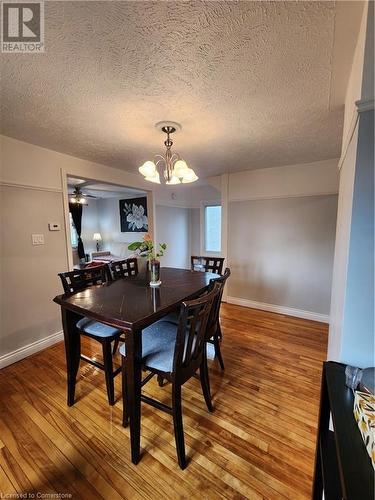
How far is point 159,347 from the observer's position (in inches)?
54.4

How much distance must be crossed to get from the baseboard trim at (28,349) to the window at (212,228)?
3205 mm

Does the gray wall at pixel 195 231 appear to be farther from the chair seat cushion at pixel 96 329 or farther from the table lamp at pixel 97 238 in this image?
the chair seat cushion at pixel 96 329

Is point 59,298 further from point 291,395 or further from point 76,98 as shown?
point 291,395

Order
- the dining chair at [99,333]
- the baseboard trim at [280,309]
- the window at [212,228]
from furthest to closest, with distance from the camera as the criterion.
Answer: the window at [212,228] < the baseboard trim at [280,309] < the dining chair at [99,333]

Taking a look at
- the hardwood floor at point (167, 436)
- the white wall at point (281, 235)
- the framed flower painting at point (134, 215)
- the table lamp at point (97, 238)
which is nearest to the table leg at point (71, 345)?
the hardwood floor at point (167, 436)

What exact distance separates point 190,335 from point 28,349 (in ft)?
7.02

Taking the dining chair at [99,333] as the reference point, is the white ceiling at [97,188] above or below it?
above

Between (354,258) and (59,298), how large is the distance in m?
1.78

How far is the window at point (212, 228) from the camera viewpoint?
15.5ft

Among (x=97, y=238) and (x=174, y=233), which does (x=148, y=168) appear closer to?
(x=174, y=233)

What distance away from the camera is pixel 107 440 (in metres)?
1.38

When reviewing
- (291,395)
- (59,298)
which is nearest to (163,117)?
(59,298)

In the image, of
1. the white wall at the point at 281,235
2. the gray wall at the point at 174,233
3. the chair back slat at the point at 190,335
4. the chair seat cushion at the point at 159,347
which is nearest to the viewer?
the chair back slat at the point at 190,335

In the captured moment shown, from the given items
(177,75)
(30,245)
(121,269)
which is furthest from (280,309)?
(30,245)
